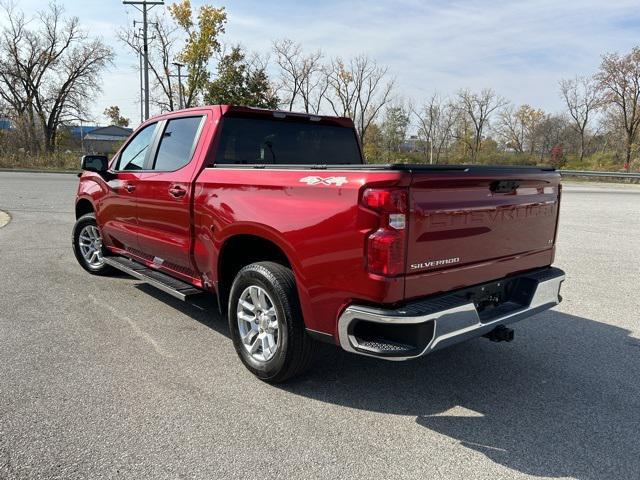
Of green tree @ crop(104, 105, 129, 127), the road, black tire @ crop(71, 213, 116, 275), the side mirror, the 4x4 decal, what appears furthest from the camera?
green tree @ crop(104, 105, 129, 127)

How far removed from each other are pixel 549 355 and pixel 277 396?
2343 mm

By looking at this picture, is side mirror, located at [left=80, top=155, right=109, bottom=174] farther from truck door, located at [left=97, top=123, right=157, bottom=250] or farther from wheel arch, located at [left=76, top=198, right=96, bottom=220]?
wheel arch, located at [left=76, top=198, right=96, bottom=220]

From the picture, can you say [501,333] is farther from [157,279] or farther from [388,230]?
[157,279]

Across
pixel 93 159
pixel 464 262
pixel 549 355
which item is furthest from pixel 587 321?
pixel 93 159

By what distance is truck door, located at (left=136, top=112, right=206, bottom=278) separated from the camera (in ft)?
14.2

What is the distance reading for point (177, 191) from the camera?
4.35 metres

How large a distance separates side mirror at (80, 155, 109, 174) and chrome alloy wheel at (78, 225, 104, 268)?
38.0 inches

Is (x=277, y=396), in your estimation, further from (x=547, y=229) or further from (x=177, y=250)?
(x=547, y=229)

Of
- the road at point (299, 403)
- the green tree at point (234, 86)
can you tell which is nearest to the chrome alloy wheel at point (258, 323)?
the road at point (299, 403)

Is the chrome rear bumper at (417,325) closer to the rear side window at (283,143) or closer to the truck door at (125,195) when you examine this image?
the rear side window at (283,143)

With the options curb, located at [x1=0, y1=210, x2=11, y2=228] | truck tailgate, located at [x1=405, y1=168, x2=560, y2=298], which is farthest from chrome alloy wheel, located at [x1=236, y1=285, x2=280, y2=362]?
curb, located at [x1=0, y1=210, x2=11, y2=228]

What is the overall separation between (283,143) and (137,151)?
1879 millimetres

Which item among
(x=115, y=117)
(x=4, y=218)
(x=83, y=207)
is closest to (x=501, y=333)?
(x=83, y=207)

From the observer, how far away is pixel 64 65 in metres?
49.4
